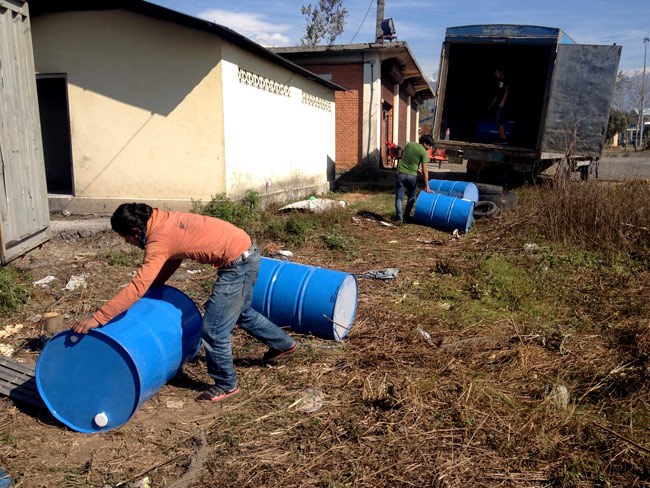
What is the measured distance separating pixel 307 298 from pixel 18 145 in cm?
341

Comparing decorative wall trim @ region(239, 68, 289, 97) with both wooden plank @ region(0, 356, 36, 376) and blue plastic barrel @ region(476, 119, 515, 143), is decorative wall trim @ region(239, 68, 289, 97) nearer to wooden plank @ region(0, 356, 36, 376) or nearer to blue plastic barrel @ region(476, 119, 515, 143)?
blue plastic barrel @ region(476, 119, 515, 143)

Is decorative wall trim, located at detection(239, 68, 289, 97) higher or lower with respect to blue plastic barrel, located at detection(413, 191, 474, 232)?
higher

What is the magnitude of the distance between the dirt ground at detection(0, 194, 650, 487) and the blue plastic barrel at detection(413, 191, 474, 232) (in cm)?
381

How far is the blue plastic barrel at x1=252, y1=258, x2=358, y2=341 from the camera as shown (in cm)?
441

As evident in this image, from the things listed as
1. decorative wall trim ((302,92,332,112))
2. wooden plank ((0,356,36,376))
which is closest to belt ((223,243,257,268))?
wooden plank ((0,356,36,376))

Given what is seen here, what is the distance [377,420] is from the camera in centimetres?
323

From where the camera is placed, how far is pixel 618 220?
7094mm

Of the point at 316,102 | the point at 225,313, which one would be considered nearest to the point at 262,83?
the point at 316,102

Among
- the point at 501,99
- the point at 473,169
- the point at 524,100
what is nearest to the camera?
the point at 501,99

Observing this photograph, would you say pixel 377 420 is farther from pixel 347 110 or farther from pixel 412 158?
pixel 347 110

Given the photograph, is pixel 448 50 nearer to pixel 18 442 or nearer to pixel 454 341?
pixel 454 341

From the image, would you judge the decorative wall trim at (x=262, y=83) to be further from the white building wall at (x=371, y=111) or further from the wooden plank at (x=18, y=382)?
the wooden plank at (x=18, y=382)

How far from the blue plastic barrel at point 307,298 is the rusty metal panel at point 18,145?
255 cm

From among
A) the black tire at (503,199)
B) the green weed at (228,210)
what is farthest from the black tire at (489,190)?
the green weed at (228,210)
